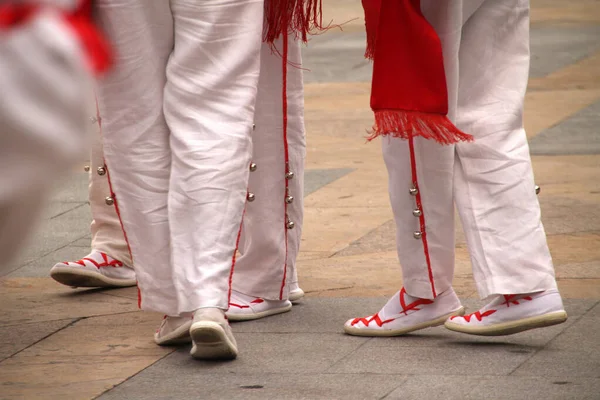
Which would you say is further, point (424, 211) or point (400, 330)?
point (400, 330)

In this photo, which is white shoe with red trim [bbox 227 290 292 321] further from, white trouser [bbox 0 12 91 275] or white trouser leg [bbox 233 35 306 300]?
white trouser [bbox 0 12 91 275]

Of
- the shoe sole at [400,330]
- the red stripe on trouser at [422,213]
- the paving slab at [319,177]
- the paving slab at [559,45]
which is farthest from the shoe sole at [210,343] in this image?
the paving slab at [559,45]

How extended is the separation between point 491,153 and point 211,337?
3.21 ft

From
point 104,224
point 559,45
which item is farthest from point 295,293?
point 559,45

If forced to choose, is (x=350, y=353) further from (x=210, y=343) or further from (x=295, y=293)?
(x=295, y=293)

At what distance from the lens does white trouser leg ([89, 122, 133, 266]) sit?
188 inches

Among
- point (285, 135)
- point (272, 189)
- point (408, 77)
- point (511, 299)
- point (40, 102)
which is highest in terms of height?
point (40, 102)

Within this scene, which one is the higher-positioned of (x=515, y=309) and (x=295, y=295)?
(x=515, y=309)

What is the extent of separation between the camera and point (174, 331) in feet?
12.4

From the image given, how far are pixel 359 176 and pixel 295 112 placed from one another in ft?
8.18

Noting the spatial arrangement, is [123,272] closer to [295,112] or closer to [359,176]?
[295,112]

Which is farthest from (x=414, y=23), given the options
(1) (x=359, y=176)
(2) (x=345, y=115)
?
(2) (x=345, y=115)

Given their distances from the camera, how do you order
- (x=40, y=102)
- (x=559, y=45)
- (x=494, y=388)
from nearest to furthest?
1. (x=40, y=102)
2. (x=494, y=388)
3. (x=559, y=45)

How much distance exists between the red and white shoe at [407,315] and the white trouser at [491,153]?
0.67 feet
